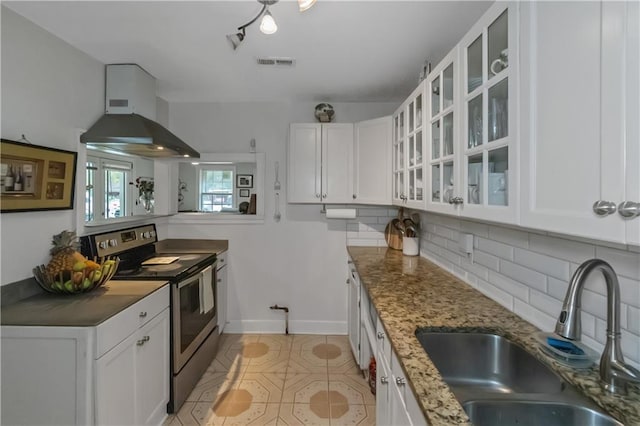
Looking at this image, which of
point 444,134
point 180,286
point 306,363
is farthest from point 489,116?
point 306,363

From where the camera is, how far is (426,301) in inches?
61.8

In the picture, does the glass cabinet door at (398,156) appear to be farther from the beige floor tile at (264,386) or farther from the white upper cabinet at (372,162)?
the beige floor tile at (264,386)

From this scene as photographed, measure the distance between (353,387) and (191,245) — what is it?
2089 millimetres

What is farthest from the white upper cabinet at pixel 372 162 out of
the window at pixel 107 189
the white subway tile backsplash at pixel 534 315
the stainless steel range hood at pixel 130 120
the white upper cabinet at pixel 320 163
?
the window at pixel 107 189

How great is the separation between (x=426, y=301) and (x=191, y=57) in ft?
7.41

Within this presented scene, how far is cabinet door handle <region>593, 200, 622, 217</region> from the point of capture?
0.65m

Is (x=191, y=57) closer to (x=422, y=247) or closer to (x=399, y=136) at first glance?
(x=399, y=136)

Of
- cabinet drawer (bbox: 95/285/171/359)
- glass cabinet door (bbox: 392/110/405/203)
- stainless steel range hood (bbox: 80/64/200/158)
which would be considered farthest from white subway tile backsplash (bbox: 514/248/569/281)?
stainless steel range hood (bbox: 80/64/200/158)

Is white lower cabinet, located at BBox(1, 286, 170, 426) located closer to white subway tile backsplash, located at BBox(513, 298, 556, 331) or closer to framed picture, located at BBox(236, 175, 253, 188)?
white subway tile backsplash, located at BBox(513, 298, 556, 331)

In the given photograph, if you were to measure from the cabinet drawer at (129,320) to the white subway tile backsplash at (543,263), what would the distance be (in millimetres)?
1976

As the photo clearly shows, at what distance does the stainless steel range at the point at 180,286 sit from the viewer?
206cm

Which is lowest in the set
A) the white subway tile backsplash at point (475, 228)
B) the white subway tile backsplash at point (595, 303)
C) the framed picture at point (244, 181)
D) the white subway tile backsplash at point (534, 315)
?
the white subway tile backsplash at point (534, 315)

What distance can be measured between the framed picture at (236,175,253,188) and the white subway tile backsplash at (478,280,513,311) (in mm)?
2408

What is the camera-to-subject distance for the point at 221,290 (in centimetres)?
305
